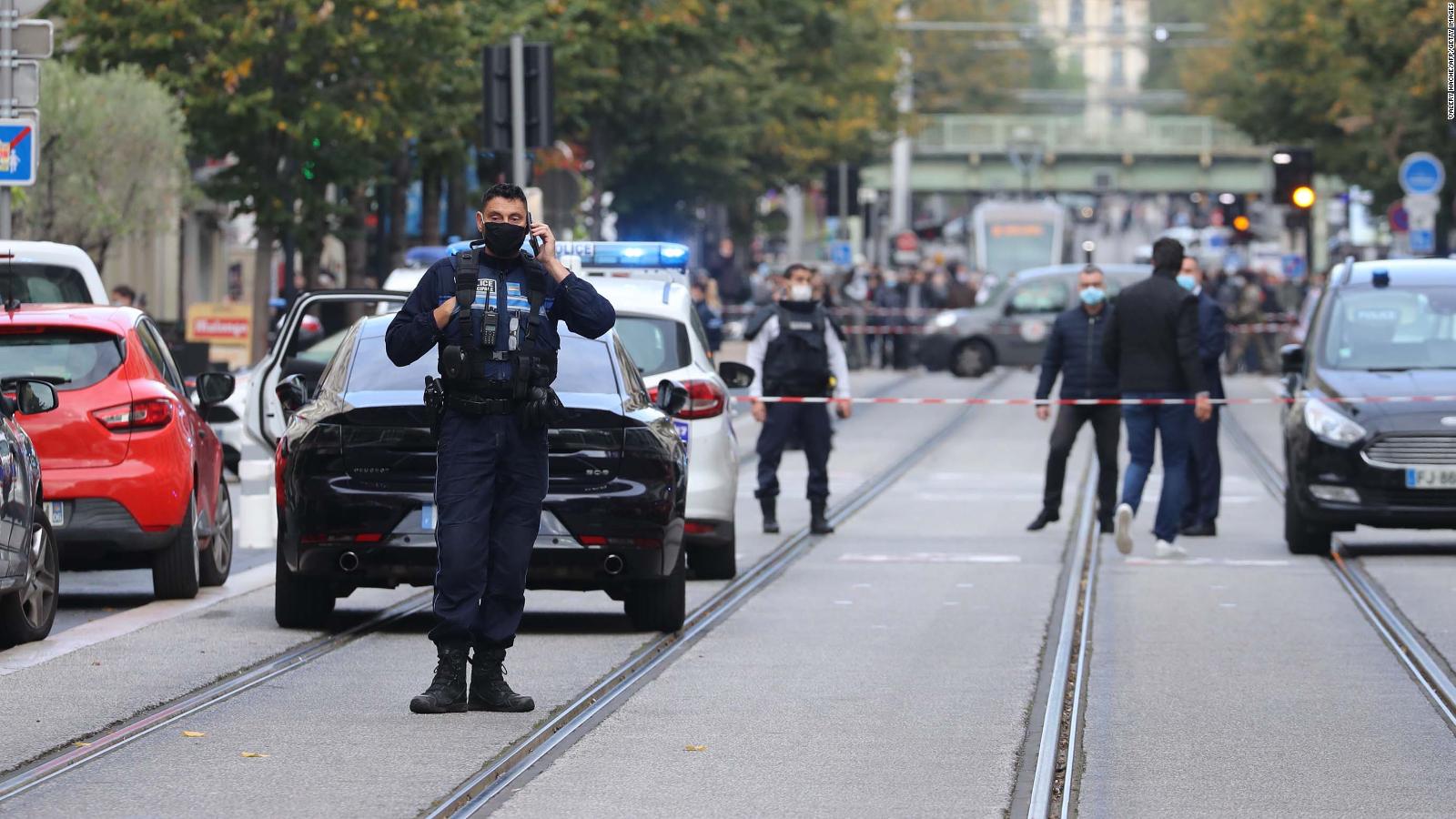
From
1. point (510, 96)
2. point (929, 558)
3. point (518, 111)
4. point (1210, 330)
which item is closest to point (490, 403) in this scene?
point (929, 558)

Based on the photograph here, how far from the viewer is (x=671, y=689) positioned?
10594 millimetres

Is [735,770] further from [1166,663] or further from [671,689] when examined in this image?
[1166,663]

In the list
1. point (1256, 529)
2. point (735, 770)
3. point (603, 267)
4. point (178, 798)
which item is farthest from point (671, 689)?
point (1256, 529)

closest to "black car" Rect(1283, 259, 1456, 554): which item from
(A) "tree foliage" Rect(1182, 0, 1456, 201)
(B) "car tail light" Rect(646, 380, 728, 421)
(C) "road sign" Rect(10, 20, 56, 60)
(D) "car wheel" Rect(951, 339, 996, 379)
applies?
(B) "car tail light" Rect(646, 380, 728, 421)

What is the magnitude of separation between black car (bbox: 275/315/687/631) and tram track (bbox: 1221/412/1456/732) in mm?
3002

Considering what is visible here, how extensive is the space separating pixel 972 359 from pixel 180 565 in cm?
3247

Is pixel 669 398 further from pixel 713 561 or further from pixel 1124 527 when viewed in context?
pixel 1124 527

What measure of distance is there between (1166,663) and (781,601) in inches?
117

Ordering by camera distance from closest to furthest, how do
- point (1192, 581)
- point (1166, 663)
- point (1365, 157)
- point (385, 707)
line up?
1. point (385, 707)
2. point (1166, 663)
3. point (1192, 581)
4. point (1365, 157)

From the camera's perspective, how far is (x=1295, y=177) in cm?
3556

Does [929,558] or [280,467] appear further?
[929,558]

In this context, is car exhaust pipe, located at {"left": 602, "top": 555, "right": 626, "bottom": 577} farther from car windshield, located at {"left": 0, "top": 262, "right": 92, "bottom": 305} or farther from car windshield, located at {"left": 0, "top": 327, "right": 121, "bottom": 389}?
car windshield, located at {"left": 0, "top": 262, "right": 92, "bottom": 305}

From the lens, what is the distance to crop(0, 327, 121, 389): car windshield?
13461mm

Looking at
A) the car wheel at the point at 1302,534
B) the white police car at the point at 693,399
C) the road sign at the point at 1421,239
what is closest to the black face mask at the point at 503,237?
the white police car at the point at 693,399
